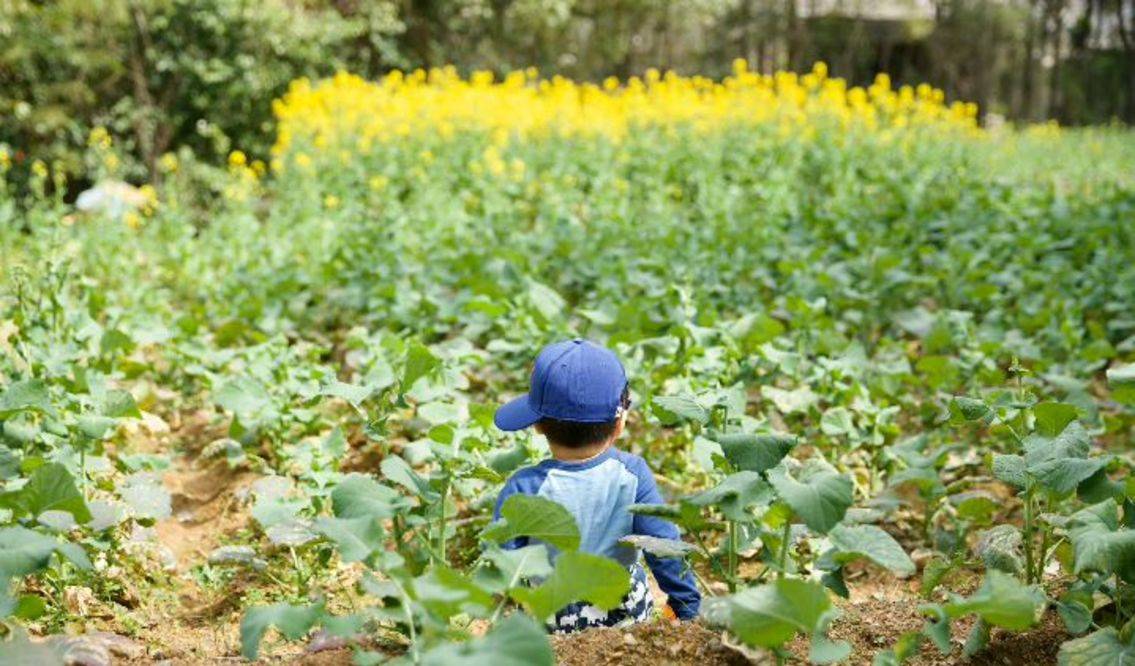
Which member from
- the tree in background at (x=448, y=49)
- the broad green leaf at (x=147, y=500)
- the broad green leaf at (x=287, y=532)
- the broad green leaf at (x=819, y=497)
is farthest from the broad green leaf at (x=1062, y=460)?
the tree in background at (x=448, y=49)

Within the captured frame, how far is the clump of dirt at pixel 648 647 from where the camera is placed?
2121 millimetres

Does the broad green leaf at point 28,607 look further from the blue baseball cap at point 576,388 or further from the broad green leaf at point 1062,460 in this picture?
the broad green leaf at point 1062,460

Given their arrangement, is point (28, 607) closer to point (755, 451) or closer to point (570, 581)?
point (570, 581)

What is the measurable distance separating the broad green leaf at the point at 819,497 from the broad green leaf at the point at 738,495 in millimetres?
85

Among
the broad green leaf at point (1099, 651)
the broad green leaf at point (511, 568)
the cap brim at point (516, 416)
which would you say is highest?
the cap brim at point (516, 416)

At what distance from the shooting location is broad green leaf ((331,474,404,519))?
204 centimetres

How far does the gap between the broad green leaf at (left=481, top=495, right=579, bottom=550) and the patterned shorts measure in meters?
0.54

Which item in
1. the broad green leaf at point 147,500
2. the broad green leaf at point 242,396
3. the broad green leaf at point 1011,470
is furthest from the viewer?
the broad green leaf at point 242,396

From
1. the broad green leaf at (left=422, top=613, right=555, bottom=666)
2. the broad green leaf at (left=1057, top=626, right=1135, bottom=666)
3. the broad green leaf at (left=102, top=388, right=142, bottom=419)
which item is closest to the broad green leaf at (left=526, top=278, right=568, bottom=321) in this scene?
the broad green leaf at (left=102, top=388, right=142, bottom=419)

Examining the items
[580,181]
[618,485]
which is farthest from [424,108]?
[618,485]

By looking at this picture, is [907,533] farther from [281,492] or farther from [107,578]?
[107,578]

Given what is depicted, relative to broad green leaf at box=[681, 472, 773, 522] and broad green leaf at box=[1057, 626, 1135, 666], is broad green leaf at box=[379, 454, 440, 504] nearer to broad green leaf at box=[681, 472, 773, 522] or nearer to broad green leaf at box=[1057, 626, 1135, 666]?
broad green leaf at box=[681, 472, 773, 522]

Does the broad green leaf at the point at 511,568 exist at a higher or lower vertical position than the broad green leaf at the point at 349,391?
lower

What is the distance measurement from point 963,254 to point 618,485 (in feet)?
12.4
